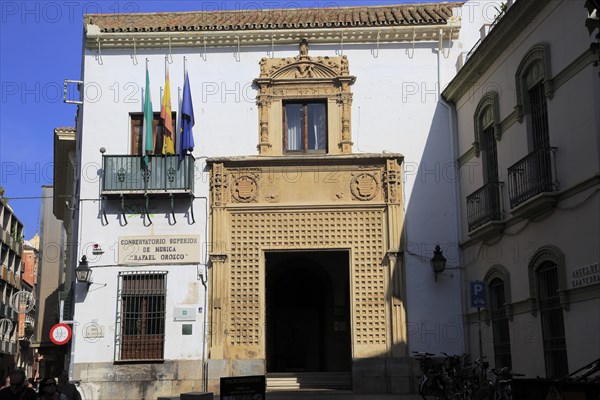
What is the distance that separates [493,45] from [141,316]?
9987 millimetres

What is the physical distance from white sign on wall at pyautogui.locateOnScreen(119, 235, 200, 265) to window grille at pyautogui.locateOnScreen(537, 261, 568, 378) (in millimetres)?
8073

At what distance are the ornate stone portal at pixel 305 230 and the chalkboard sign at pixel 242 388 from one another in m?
7.42

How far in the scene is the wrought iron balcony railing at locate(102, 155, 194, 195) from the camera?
1798 cm

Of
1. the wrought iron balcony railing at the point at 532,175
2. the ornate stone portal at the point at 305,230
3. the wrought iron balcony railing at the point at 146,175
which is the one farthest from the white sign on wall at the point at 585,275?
the wrought iron balcony railing at the point at 146,175

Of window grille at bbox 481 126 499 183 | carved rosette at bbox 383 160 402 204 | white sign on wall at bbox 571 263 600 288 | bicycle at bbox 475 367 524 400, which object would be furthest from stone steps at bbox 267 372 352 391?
white sign on wall at bbox 571 263 600 288

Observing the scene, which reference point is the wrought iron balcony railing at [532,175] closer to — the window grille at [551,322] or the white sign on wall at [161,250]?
the window grille at [551,322]

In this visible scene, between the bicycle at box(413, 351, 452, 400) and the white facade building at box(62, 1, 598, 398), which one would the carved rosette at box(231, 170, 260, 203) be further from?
the bicycle at box(413, 351, 452, 400)

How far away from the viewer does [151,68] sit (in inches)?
746

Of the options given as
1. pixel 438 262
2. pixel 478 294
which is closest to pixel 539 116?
pixel 478 294

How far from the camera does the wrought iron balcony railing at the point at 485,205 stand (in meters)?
15.4

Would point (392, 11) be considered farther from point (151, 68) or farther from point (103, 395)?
point (103, 395)

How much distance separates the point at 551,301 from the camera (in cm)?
1326

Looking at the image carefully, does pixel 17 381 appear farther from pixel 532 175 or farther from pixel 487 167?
pixel 487 167

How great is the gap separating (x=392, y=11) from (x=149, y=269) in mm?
9057
